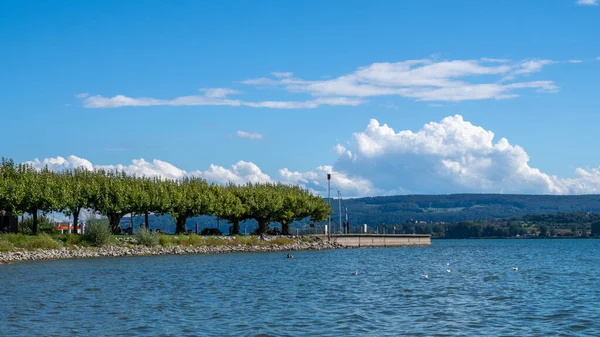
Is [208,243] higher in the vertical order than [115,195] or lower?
lower

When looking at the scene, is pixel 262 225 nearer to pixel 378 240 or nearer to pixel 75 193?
pixel 378 240

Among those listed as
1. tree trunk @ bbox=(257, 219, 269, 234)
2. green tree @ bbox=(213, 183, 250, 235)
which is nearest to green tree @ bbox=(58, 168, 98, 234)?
green tree @ bbox=(213, 183, 250, 235)

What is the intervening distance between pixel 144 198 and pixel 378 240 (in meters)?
63.1

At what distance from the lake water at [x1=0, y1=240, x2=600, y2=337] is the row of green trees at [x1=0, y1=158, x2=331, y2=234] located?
3572 centimetres

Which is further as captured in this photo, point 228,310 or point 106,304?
point 106,304

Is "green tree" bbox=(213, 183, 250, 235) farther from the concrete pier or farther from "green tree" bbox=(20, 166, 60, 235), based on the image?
"green tree" bbox=(20, 166, 60, 235)

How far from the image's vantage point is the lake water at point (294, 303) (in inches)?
1201

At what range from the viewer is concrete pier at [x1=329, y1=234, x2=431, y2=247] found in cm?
14550

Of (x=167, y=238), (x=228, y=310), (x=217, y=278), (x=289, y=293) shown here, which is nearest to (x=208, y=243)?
(x=167, y=238)

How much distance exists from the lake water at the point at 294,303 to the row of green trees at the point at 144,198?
35.7m

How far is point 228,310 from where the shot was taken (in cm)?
3647

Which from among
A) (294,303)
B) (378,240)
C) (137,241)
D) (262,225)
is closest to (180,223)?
(262,225)

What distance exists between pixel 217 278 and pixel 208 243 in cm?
5423

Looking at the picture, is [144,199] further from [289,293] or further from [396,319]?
[396,319]
